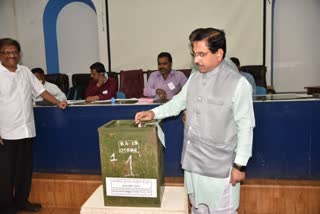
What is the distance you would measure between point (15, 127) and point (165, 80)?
1.59m

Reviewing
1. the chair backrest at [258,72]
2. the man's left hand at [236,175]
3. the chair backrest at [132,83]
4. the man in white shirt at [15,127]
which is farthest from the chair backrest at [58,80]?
the man's left hand at [236,175]

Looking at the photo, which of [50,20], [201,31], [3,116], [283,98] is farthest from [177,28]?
[201,31]

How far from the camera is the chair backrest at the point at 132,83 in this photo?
4.07m

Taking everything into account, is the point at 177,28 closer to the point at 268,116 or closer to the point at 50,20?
the point at 50,20

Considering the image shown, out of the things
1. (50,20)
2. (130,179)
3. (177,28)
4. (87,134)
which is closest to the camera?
(130,179)

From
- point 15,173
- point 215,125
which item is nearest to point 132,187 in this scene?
point 215,125

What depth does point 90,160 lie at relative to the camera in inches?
88.1

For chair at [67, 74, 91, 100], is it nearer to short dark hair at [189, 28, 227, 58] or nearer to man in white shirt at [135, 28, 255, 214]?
man in white shirt at [135, 28, 255, 214]

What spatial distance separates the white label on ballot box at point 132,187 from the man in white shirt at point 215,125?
8.9 inches

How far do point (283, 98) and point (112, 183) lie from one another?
1.42m

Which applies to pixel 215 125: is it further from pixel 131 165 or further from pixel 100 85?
pixel 100 85

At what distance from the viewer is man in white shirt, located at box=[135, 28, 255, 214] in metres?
Result: 1.17

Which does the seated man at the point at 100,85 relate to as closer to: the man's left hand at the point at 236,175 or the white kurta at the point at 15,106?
the white kurta at the point at 15,106

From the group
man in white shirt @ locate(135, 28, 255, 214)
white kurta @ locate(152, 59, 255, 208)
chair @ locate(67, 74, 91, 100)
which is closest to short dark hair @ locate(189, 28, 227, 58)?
man in white shirt @ locate(135, 28, 255, 214)
